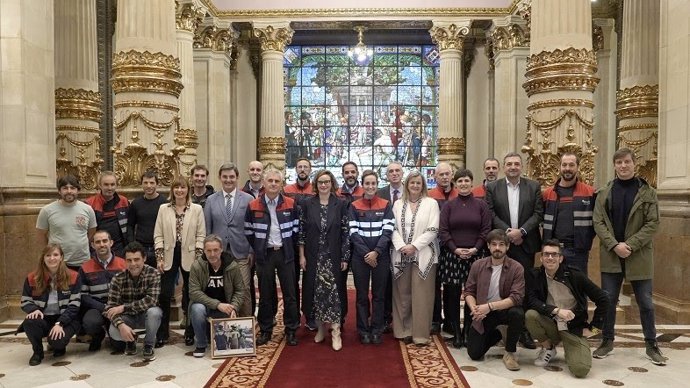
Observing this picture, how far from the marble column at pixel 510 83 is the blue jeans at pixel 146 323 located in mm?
13036

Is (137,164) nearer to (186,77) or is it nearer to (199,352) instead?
(199,352)

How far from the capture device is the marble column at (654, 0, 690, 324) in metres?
7.65

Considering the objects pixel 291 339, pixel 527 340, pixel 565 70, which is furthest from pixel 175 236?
pixel 565 70

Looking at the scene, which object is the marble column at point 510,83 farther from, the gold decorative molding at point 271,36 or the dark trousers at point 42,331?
the dark trousers at point 42,331

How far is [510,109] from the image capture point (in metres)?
17.5

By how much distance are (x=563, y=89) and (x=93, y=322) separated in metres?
6.69

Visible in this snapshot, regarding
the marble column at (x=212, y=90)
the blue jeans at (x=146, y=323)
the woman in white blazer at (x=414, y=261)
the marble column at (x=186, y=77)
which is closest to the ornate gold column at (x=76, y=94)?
the marble column at (x=186, y=77)

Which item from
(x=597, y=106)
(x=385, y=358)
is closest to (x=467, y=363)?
(x=385, y=358)

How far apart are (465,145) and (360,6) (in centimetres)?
616

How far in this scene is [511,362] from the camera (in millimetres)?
5727

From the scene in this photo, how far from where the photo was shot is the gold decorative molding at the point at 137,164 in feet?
27.3

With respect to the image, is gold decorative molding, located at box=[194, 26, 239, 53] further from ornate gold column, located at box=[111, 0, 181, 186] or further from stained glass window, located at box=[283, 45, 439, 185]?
ornate gold column, located at box=[111, 0, 181, 186]

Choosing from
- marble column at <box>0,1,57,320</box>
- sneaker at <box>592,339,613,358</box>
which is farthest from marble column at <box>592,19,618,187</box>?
marble column at <box>0,1,57,320</box>

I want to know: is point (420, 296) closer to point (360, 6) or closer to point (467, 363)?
point (467, 363)
